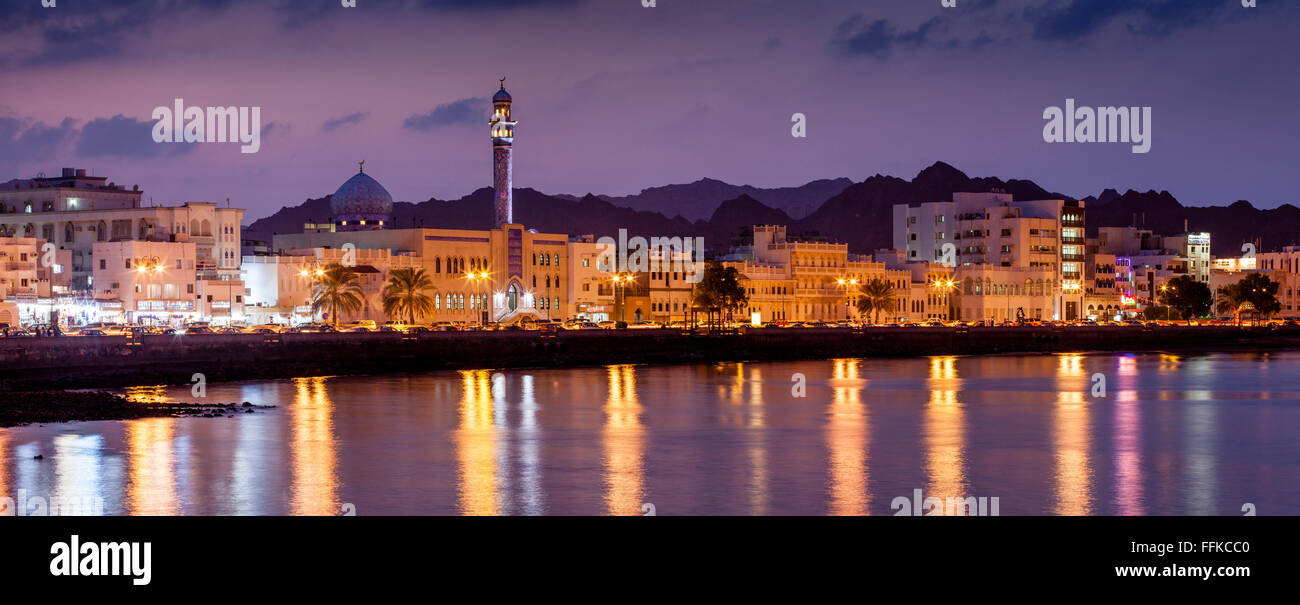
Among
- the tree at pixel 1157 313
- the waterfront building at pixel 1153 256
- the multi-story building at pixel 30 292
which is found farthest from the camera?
the waterfront building at pixel 1153 256

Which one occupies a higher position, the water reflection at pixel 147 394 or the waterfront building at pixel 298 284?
the waterfront building at pixel 298 284

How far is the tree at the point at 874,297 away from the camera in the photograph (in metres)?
140

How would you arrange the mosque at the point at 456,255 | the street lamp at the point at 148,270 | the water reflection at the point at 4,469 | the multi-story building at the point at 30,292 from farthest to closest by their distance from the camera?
the mosque at the point at 456,255, the street lamp at the point at 148,270, the multi-story building at the point at 30,292, the water reflection at the point at 4,469

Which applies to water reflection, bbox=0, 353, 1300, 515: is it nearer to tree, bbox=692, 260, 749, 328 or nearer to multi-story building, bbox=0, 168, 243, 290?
multi-story building, bbox=0, 168, 243, 290

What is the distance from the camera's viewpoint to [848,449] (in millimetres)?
48031

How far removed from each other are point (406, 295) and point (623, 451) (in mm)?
63318

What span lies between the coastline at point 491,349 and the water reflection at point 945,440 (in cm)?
2705

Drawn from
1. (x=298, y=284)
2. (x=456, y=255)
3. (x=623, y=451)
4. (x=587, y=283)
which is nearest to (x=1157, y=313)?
(x=587, y=283)
